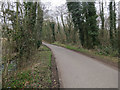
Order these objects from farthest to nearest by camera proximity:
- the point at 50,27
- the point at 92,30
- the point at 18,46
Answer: the point at 50,27
the point at 92,30
the point at 18,46

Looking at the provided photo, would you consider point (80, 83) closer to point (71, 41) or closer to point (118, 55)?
point (118, 55)

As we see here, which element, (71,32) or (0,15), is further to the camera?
(71,32)

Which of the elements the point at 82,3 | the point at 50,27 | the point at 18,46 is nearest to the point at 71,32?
the point at 82,3

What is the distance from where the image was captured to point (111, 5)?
511 inches

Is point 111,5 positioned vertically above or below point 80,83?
above

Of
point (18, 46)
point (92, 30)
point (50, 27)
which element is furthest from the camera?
point (50, 27)

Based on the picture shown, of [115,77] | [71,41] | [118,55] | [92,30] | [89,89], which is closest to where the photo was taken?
[89,89]

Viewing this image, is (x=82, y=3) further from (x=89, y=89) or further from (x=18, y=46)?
(x=89, y=89)

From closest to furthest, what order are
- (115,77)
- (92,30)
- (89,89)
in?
1. (89,89)
2. (115,77)
3. (92,30)

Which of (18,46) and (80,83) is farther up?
(18,46)

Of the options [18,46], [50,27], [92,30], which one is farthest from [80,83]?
[50,27]

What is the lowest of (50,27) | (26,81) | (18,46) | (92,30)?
(26,81)

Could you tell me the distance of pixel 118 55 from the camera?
27.0ft

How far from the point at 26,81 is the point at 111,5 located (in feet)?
47.6
